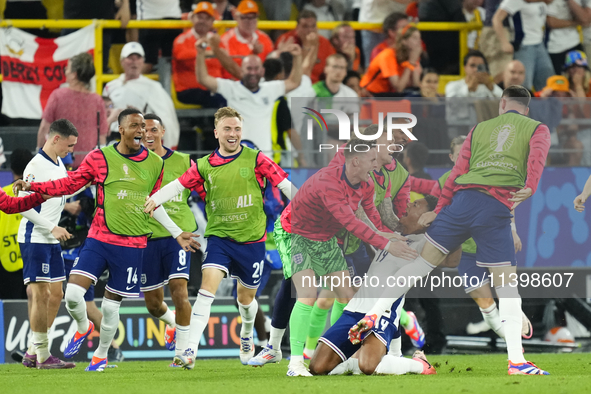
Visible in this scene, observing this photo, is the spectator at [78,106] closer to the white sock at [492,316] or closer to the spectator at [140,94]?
the spectator at [140,94]

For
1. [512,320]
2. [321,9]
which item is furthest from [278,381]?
[321,9]

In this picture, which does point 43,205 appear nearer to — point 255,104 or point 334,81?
point 255,104

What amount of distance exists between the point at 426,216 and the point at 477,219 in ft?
2.87

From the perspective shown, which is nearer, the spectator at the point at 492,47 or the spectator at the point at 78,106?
the spectator at the point at 78,106

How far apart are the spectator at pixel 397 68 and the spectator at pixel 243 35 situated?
1.64 meters

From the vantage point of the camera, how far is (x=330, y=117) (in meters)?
8.93

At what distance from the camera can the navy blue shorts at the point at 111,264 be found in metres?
7.70

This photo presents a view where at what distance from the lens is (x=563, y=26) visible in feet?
44.0

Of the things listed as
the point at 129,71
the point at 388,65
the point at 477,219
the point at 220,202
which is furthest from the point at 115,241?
the point at 388,65

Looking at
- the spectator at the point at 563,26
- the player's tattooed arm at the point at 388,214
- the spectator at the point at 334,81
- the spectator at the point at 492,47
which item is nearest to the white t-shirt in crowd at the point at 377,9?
the spectator at the point at 492,47

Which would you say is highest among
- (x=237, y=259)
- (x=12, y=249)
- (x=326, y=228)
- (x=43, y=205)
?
(x=43, y=205)

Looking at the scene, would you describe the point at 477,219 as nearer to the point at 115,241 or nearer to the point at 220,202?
the point at 220,202

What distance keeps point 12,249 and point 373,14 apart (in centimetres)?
638

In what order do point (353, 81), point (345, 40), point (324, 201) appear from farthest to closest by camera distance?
point (345, 40) < point (353, 81) < point (324, 201)
